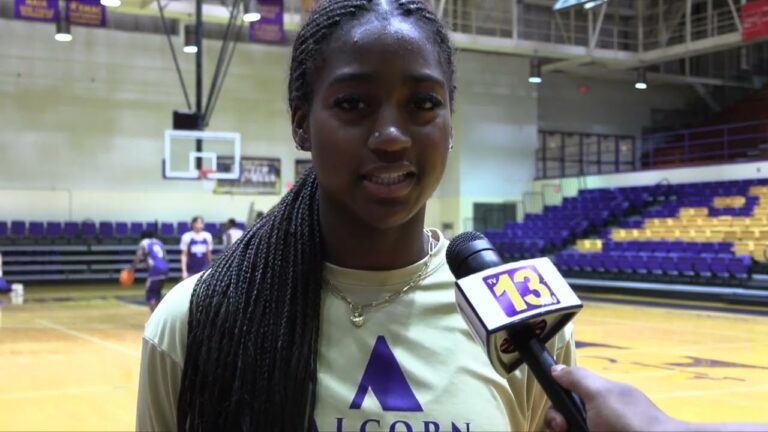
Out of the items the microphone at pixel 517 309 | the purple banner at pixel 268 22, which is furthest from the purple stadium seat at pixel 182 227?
the microphone at pixel 517 309

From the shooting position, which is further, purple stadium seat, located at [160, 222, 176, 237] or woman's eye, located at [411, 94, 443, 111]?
purple stadium seat, located at [160, 222, 176, 237]

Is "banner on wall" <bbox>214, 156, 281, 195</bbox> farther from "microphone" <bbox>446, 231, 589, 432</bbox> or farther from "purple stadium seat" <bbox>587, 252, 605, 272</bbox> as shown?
"microphone" <bbox>446, 231, 589, 432</bbox>

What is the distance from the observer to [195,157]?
1302cm

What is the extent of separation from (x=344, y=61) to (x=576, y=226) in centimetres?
1918

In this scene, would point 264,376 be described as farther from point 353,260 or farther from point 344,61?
point 344,61

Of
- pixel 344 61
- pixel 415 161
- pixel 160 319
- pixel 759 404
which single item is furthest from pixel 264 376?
pixel 759 404

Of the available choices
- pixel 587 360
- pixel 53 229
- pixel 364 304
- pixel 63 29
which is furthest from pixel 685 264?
pixel 364 304

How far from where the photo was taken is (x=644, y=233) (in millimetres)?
18156

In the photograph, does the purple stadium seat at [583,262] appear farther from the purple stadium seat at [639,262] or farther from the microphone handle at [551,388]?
the microphone handle at [551,388]

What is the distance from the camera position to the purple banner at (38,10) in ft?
49.1

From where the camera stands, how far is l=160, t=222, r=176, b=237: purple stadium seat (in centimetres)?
1945

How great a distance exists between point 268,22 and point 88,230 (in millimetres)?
6615

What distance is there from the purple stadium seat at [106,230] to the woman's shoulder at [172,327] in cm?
1860

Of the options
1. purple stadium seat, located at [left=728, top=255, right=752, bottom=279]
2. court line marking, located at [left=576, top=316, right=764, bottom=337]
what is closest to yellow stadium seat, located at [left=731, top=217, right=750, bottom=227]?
purple stadium seat, located at [left=728, top=255, right=752, bottom=279]
